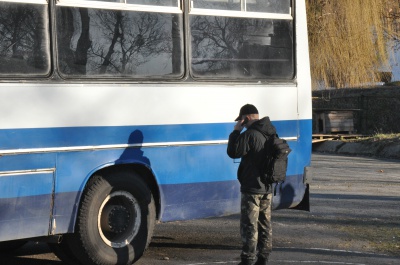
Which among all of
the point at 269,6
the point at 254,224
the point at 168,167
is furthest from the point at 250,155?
the point at 269,6

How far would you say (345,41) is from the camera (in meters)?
29.9

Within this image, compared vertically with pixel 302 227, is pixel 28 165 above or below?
above

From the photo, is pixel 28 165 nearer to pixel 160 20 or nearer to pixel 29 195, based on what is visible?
pixel 29 195

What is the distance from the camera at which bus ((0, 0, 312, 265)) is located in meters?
8.27

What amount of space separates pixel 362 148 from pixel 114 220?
2120 centimetres

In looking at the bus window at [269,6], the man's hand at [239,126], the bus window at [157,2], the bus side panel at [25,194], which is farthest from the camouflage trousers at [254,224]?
the bus window at [269,6]

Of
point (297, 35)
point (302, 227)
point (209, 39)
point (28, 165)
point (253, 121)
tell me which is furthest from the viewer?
point (302, 227)

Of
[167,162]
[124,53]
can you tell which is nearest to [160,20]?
[124,53]

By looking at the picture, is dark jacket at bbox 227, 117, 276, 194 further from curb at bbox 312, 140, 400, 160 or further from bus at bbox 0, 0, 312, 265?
curb at bbox 312, 140, 400, 160

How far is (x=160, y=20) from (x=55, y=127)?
1.69m

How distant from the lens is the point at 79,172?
8.61 m

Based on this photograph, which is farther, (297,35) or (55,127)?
(297,35)

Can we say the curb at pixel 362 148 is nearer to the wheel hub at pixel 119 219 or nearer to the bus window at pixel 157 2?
the bus window at pixel 157 2

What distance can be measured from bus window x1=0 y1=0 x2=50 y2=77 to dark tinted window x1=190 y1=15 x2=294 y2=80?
175 cm
